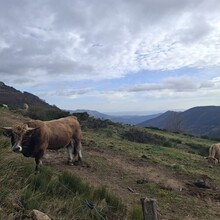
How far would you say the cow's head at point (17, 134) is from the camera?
35.2 feet

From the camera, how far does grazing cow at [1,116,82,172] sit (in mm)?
11109

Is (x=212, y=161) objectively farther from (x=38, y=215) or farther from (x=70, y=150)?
(x=38, y=215)

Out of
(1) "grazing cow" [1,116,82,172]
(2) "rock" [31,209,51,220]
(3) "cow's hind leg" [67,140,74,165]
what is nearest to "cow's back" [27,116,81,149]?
(1) "grazing cow" [1,116,82,172]

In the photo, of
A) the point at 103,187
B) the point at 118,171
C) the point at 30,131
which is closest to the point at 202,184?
the point at 118,171

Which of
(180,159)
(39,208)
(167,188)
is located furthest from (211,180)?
(39,208)

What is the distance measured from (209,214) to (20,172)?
209 inches

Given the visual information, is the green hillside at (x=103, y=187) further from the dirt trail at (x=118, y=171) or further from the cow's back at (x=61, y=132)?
the cow's back at (x=61, y=132)

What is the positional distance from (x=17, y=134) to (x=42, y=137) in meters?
1.42

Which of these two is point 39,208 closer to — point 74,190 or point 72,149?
point 74,190

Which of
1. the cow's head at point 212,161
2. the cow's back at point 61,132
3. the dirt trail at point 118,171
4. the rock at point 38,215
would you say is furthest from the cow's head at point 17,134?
the cow's head at point 212,161

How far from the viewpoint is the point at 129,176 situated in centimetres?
1390

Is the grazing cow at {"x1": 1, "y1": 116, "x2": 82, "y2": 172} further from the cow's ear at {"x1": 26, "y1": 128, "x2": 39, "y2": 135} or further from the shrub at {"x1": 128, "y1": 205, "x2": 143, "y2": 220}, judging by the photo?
the shrub at {"x1": 128, "y1": 205, "x2": 143, "y2": 220}

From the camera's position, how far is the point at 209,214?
36.2 feet

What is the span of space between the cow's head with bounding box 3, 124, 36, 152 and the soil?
182 centimetres
